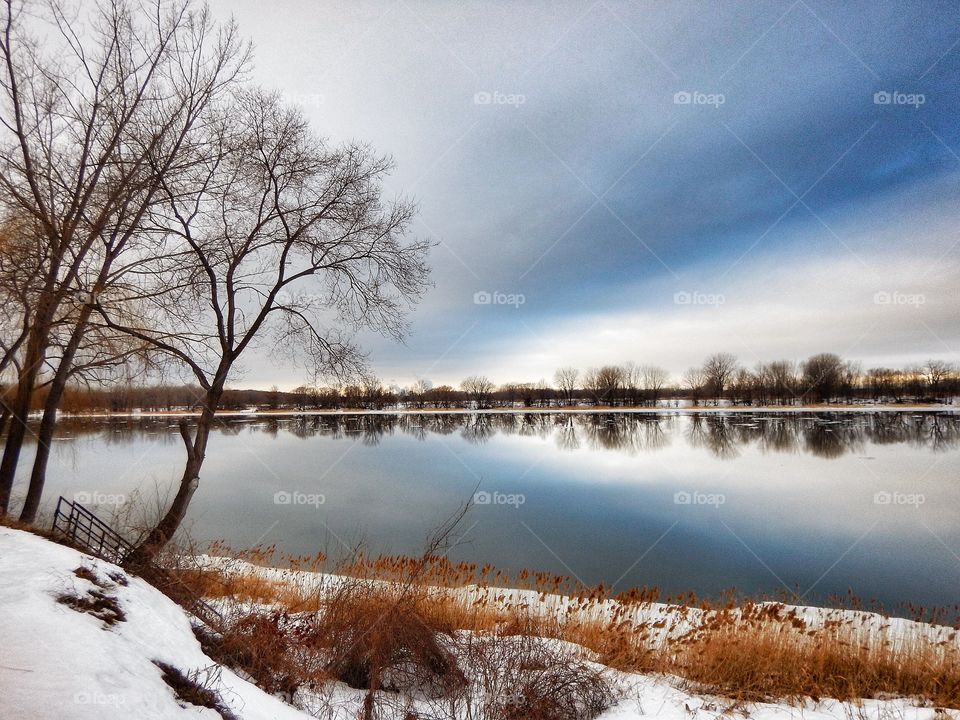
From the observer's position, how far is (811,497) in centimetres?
2450

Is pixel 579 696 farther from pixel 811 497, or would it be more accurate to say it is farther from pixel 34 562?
→ pixel 811 497

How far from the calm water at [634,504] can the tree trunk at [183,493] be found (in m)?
3.74

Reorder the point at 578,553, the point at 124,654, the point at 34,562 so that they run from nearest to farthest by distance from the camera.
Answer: the point at 124,654 → the point at 34,562 → the point at 578,553

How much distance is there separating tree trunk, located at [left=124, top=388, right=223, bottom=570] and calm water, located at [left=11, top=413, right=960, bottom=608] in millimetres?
3744

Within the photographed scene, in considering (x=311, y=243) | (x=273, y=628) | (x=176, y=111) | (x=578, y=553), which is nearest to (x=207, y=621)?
(x=273, y=628)

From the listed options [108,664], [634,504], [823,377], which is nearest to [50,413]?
[108,664]

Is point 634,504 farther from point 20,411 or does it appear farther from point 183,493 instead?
point 20,411

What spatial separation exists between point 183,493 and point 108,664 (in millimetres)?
7580

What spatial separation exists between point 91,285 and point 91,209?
174cm

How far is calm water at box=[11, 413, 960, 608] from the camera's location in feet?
51.0

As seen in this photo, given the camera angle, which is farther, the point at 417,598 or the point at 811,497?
the point at 811,497

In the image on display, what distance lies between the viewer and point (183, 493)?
9930mm

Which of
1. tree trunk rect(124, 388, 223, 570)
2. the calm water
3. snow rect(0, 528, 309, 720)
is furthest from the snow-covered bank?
snow rect(0, 528, 309, 720)

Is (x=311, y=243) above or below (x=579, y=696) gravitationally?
above
